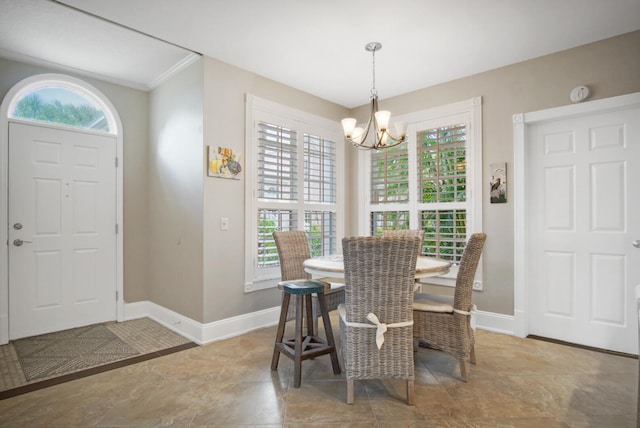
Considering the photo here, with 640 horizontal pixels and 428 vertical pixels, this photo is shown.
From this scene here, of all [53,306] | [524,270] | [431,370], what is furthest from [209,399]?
[524,270]

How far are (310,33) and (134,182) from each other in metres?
2.63

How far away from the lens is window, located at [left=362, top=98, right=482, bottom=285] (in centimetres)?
358

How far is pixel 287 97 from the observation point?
153 inches

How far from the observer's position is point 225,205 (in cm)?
331

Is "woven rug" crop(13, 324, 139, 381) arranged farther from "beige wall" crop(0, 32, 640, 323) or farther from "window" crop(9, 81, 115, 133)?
"window" crop(9, 81, 115, 133)

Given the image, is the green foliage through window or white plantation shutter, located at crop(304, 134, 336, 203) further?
white plantation shutter, located at crop(304, 134, 336, 203)

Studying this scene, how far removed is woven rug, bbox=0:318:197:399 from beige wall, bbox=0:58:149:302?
53cm

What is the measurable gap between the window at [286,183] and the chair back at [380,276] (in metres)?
1.71

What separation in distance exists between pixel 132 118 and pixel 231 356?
293 centimetres

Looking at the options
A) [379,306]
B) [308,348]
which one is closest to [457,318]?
[379,306]

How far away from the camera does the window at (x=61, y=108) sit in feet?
11.0

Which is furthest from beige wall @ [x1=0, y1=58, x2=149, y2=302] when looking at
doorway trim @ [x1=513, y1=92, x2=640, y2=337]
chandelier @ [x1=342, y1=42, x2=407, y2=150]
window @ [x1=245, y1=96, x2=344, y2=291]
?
doorway trim @ [x1=513, y1=92, x2=640, y2=337]

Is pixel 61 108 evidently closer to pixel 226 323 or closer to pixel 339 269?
pixel 226 323

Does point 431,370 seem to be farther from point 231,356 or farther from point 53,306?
point 53,306
